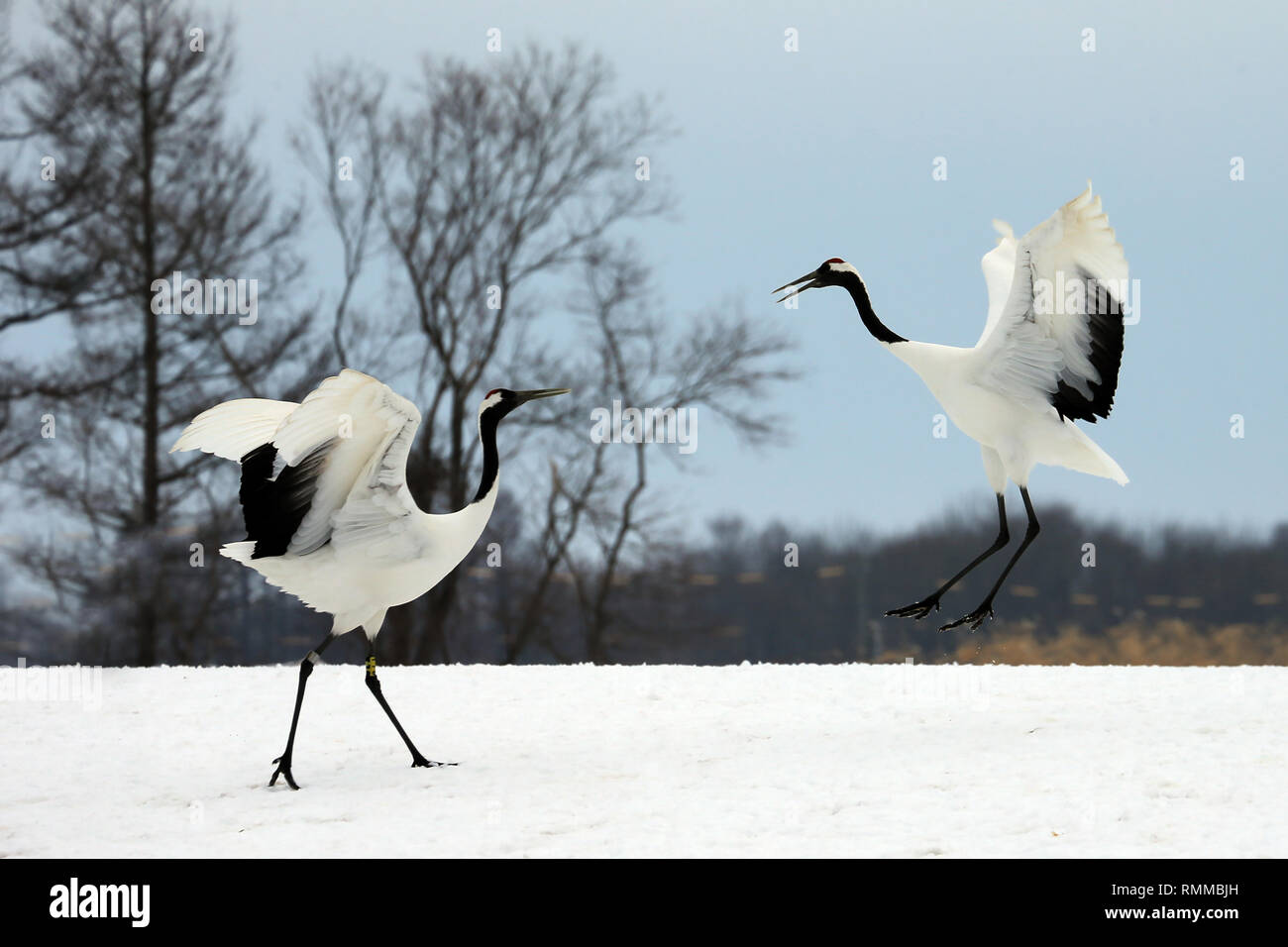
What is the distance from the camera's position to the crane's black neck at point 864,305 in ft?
23.9

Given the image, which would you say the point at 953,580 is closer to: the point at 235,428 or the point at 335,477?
the point at 335,477

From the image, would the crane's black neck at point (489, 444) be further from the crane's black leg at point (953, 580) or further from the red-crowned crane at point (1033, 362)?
the crane's black leg at point (953, 580)

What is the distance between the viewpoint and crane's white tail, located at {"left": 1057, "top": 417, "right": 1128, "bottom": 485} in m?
7.21

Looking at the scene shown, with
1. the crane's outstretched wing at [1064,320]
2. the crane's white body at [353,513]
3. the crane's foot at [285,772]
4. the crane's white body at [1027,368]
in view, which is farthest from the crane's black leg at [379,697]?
the crane's outstretched wing at [1064,320]

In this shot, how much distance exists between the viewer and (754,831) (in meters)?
5.03

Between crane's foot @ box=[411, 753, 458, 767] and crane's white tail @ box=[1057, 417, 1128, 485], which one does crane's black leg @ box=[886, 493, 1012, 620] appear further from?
crane's foot @ box=[411, 753, 458, 767]

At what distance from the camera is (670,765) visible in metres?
6.41

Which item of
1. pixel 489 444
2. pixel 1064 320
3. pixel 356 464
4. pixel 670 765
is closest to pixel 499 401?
pixel 489 444

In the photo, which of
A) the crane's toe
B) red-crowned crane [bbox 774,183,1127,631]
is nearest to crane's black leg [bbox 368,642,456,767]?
the crane's toe

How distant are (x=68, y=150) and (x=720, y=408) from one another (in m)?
8.72

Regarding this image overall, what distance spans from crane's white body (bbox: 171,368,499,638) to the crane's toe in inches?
101

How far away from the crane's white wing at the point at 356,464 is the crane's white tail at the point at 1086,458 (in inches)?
151

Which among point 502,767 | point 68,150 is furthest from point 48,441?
point 502,767
